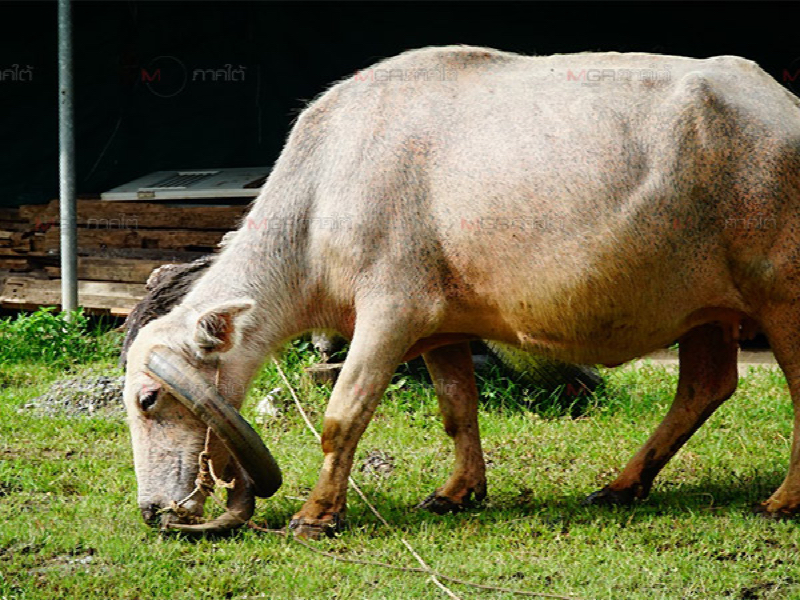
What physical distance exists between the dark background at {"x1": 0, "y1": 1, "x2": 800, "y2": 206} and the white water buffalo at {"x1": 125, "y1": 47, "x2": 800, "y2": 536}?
17.8ft

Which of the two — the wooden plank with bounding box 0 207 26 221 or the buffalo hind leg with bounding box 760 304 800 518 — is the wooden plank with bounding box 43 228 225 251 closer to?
the wooden plank with bounding box 0 207 26 221

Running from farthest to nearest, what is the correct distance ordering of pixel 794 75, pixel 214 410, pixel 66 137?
pixel 66 137 → pixel 794 75 → pixel 214 410

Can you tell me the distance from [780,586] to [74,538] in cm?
336

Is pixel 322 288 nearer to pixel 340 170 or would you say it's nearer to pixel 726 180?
pixel 340 170

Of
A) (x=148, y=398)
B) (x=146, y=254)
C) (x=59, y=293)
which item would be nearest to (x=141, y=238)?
(x=146, y=254)

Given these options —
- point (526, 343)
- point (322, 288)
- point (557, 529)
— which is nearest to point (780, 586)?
point (557, 529)

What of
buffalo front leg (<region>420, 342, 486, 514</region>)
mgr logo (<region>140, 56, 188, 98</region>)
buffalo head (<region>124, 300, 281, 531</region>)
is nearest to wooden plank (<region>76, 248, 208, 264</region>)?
mgr logo (<region>140, 56, 188, 98</region>)

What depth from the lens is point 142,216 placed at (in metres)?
10.7

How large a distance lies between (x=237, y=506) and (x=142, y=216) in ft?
19.2

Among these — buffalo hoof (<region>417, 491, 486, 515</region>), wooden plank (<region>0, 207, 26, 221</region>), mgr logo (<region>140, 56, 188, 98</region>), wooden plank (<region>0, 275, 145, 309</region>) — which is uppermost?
mgr logo (<region>140, 56, 188, 98</region>)

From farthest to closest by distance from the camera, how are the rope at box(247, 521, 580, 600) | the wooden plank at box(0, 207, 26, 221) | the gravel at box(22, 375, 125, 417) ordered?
the wooden plank at box(0, 207, 26, 221) → the gravel at box(22, 375, 125, 417) → the rope at box(247, 521, 580, 600)

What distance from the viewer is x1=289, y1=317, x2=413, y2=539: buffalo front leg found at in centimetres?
530

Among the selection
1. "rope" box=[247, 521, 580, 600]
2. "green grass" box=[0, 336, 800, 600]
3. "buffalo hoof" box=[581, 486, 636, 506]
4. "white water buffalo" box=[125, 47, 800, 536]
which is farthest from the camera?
"buffalo hoof" box=[581, 486, 636, 506]

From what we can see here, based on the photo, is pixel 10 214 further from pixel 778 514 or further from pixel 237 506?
pixel 778 514
